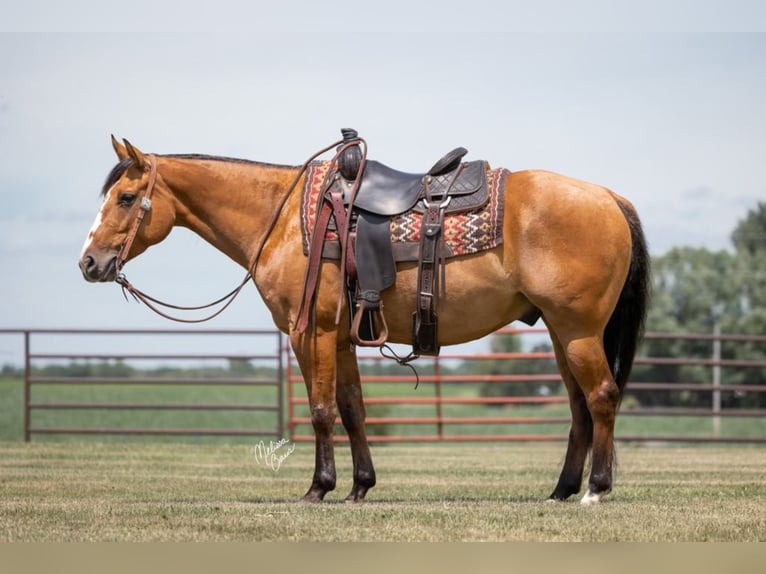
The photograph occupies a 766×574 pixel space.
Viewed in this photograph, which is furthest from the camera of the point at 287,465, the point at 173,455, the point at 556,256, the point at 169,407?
the point at 169,407

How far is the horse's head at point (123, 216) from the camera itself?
26.0 feet

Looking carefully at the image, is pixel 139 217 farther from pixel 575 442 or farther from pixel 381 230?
pixel 575 442

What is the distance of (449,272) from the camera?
7.61 m

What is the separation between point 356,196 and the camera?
771cm

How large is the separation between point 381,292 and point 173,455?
19.8ft

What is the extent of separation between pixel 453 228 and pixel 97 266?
7.72ft

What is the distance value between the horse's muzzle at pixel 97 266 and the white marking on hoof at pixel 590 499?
11.1ft

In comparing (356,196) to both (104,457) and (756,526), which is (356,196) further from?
(104,457)

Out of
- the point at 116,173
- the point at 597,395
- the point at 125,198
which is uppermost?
the point at 116,173

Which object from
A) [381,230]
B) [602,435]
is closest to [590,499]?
[602,435]

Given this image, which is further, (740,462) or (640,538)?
(740,462)

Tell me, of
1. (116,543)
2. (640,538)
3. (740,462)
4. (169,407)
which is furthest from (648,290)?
(169,407)

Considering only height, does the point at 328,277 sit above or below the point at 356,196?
below

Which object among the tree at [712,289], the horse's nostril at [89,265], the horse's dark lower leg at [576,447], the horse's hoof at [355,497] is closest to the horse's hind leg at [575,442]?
the horse's dark lower leg at [576,447]
